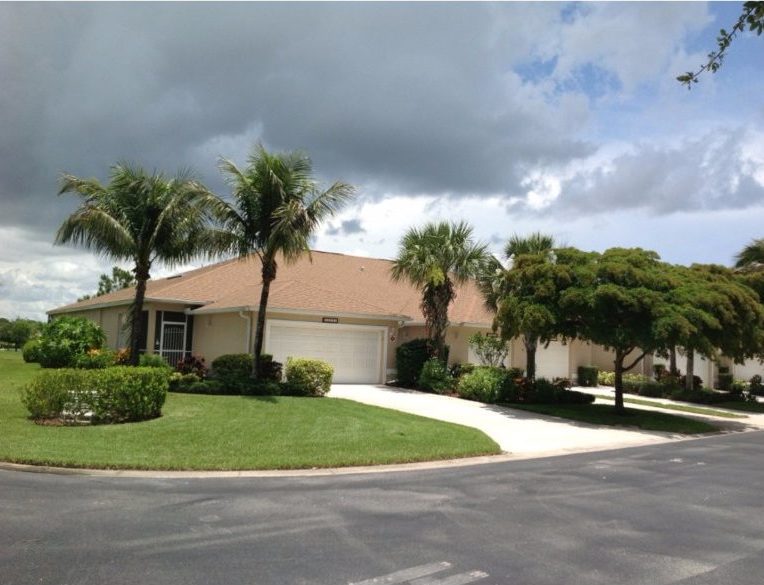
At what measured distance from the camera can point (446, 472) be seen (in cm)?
1035

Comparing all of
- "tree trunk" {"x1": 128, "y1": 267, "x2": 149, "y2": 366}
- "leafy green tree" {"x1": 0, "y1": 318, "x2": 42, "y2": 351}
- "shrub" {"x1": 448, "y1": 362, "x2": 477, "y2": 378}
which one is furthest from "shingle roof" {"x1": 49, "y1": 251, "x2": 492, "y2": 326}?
"leafy green tree" {"x1": 0, "y1": 318, "x2": 42, "y2": 351}

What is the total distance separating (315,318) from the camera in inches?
959

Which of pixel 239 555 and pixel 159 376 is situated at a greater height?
pixel 159 376

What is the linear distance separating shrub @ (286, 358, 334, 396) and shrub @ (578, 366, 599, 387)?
51.9 ft

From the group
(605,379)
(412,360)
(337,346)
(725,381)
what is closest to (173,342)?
(337,346)

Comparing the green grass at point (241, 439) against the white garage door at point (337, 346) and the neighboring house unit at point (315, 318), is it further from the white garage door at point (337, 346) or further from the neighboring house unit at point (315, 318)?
the neighboring house unit at point (315, 318)

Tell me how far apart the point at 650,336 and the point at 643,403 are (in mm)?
8833

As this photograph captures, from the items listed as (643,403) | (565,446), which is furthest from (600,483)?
(643,403)

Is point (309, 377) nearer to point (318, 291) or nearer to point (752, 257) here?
point (318, 291)

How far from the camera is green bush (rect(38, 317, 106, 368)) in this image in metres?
25.1

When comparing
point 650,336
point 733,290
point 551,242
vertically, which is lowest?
point 650,336

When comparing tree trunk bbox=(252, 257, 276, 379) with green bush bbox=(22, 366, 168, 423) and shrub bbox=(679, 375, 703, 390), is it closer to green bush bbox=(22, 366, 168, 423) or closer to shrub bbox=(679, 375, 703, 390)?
green bush bbox=(22, 366, 168, 423)

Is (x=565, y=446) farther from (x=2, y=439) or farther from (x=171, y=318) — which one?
(x=171, y=318)

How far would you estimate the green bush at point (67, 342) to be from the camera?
2512 centimetres
